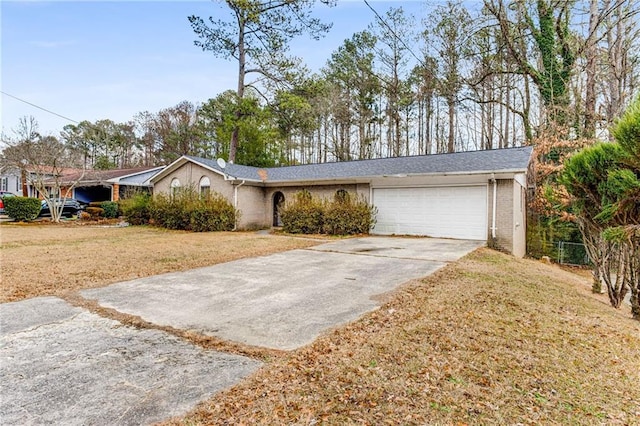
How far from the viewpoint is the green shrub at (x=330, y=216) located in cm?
1420

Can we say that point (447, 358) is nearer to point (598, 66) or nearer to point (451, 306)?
point (451, 306)

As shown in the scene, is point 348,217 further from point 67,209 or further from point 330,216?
point 67,209

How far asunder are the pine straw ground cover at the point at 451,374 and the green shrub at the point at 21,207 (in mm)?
21607

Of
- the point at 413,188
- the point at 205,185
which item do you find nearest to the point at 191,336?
the point at 413,188

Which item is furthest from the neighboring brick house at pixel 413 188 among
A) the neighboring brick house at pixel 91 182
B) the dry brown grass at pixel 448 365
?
the neighboring brick house at pixel 91 182

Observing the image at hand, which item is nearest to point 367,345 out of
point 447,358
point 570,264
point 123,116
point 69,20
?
point 447,358

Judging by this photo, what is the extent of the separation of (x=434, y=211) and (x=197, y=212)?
1041cm

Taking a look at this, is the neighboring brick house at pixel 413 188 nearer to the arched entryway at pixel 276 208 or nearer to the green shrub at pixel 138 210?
the arched entryway at pixel 276 208

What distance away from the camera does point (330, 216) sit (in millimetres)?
14289

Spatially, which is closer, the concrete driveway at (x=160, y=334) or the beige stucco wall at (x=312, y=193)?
the concrete driveway at (x=160, y=334)

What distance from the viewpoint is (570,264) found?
13641 millimetres

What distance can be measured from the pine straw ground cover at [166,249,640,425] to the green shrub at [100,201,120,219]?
23021 millimetres

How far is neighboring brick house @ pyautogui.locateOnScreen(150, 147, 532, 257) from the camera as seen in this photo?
11.6 m

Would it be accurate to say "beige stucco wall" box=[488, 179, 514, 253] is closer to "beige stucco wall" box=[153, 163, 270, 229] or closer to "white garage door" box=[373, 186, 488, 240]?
"white garage door" box=[373, 186, 488, 240]
